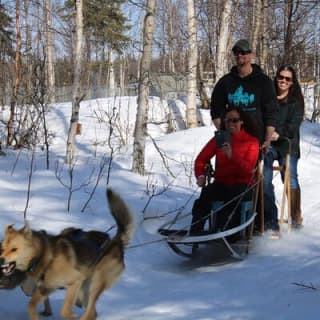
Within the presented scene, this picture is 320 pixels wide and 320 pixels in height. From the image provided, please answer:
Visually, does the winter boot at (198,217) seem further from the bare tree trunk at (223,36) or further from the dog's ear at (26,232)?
the bare tree trunk at (223,36)

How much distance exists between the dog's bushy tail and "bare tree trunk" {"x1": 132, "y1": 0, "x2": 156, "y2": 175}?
15.9 feet

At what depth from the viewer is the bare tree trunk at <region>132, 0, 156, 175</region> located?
843 cm

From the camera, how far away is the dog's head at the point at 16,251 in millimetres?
3170

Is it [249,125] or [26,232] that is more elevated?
[249,125]

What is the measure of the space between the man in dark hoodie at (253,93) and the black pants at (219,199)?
1.93ft

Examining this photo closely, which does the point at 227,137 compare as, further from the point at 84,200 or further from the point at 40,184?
the point at 40,184

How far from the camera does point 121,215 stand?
3822 mm

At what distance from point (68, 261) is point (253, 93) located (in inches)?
124

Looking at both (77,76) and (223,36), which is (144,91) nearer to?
(77,76)

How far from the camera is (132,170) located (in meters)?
8.91

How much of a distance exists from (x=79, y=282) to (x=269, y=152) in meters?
3.34

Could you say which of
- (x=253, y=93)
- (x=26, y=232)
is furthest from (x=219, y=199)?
(x=26, y=232)

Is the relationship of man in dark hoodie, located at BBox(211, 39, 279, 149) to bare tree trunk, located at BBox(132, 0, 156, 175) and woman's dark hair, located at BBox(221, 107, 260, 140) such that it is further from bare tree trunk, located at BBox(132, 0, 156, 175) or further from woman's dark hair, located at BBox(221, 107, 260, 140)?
bare tree trunk, located at BBox(132, 0, 156, 175)

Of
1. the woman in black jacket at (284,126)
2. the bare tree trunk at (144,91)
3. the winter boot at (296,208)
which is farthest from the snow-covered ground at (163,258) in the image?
the woman in black jacket at (284,126)
